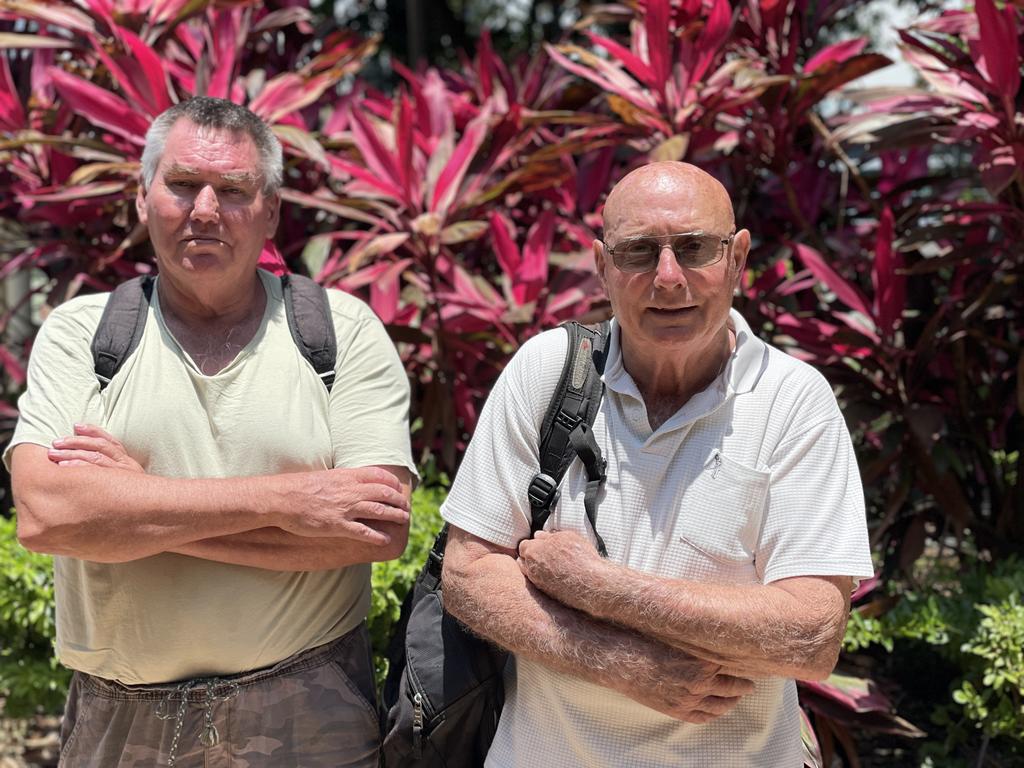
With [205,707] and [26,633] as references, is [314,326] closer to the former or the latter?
[205,707]

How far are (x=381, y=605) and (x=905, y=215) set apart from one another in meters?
2.03

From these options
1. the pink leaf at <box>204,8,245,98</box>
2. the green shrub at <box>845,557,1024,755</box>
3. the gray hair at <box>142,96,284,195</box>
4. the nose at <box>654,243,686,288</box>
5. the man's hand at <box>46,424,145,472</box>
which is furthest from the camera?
the pink leaf at <box>204,8,245,98</box>

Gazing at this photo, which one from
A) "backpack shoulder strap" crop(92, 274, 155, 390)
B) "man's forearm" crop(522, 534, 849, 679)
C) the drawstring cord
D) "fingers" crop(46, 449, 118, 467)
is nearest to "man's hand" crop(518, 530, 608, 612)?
"man's forearm" crop(522, 534, 849, 679)

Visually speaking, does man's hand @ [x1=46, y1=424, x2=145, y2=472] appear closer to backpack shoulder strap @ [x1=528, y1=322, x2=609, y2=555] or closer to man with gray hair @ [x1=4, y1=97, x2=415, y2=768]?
man with gray hair @ [x1=4, y1=97, x2=415, y2=768]

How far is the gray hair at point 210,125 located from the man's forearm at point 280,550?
759 mm

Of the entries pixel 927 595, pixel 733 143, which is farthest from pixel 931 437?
pixel 733 143

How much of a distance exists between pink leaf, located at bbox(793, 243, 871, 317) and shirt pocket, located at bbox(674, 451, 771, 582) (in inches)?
54.8

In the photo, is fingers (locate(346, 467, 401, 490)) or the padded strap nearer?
the padded strap

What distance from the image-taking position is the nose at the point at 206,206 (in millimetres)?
2127

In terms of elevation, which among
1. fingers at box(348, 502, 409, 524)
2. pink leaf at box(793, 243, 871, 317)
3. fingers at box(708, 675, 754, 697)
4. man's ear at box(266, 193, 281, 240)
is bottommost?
fingers at box(708, 675, 754, 697)

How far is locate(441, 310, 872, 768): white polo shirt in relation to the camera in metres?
1.77

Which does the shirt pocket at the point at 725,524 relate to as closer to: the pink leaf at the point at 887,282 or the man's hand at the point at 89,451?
the man's hand at the point at 89,451

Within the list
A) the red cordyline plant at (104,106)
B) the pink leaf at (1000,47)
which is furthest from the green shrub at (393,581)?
the pink leaf at (1000,47)

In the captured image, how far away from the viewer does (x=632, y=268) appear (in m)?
1.81
